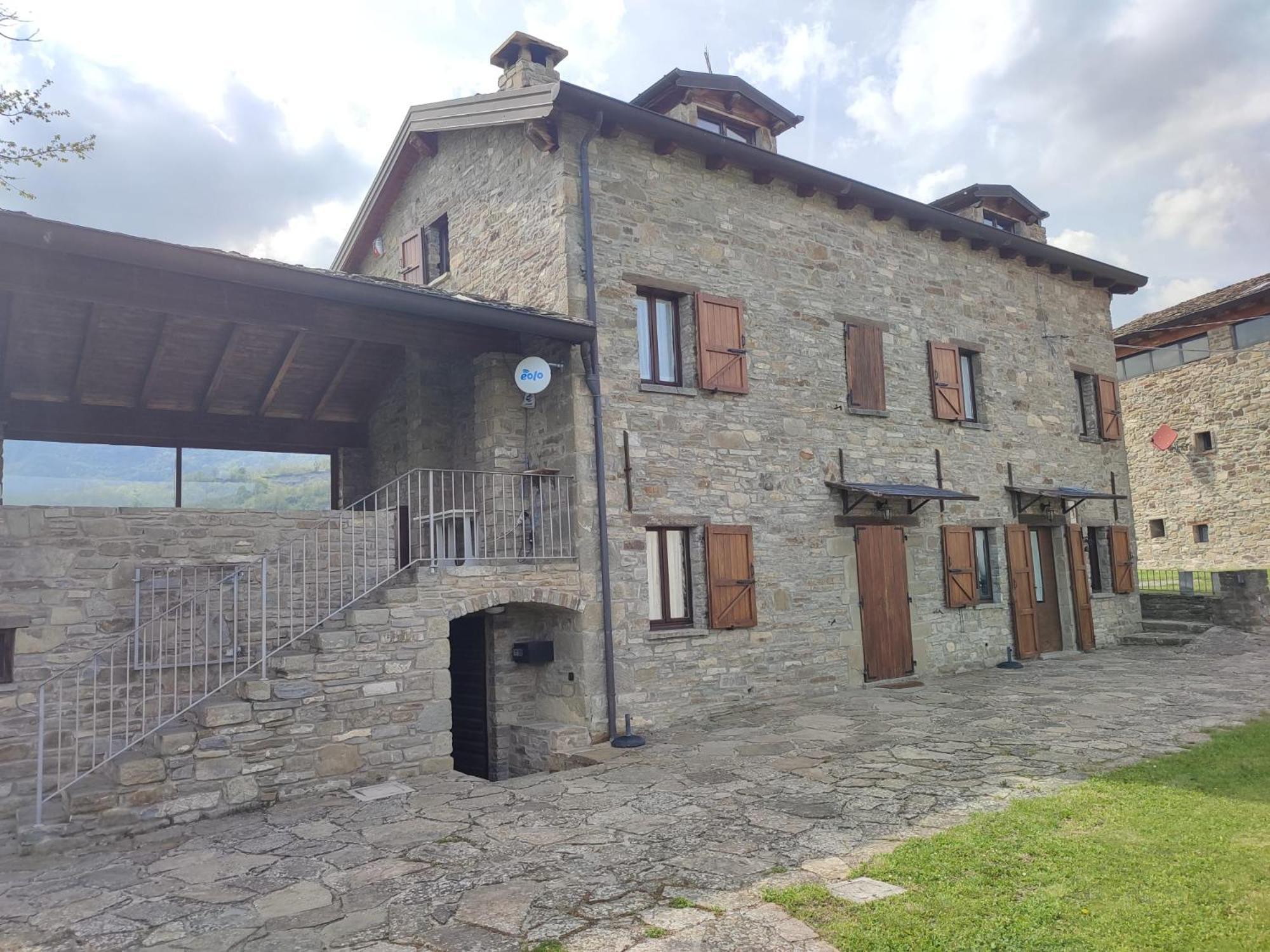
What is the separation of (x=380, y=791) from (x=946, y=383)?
9334mm

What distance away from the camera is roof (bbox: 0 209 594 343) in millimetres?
5773

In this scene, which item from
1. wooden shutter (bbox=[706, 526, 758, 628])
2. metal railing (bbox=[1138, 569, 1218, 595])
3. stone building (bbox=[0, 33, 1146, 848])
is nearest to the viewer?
stone building (bbox=[0, 33, 1146, 848])

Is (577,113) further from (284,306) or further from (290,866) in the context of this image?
(290,866)

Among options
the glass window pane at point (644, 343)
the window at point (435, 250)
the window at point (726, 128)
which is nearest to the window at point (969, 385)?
the window at point (726, 128)

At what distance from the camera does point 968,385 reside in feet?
42.7

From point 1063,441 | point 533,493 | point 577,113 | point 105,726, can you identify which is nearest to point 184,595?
point 105,726

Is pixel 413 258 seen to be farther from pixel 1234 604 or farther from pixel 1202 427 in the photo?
pixel 1202 427

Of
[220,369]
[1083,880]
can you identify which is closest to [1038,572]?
[1083,880]

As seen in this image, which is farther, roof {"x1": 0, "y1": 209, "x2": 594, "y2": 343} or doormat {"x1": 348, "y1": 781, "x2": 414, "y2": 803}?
doormat {"x1": 348, "y1": 781, "x2": 414, "y2": 803}

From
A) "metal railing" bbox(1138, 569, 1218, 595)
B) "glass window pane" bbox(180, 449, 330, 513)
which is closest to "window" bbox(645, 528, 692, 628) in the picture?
"glass window pane" bbox(180, 449, 330, 513)

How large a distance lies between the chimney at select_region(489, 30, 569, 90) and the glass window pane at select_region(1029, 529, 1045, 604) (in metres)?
9.80

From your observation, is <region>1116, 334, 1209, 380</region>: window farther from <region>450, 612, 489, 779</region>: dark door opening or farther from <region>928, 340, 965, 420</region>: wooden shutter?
<region>450, 612, 489, 779</region>: dark door opening

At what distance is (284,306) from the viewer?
727cm

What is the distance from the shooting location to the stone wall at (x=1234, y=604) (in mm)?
13883
